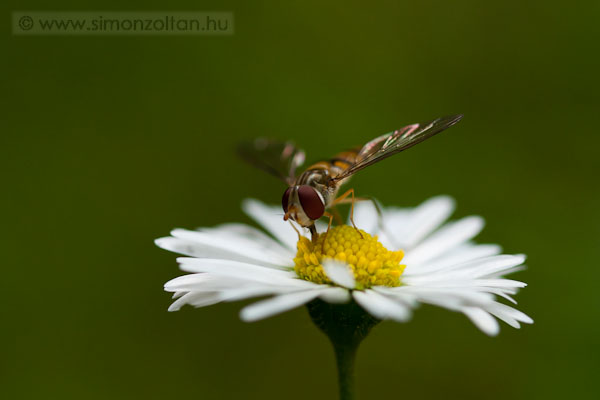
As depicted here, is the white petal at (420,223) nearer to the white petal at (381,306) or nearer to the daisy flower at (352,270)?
the daisy flower at (352,270)

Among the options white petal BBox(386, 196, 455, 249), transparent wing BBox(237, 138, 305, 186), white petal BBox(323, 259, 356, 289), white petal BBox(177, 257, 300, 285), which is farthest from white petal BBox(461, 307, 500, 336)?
transparent wing BBox(237, 138, 305, 186)

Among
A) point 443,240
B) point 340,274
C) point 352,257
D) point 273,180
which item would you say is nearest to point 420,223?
point 443,240

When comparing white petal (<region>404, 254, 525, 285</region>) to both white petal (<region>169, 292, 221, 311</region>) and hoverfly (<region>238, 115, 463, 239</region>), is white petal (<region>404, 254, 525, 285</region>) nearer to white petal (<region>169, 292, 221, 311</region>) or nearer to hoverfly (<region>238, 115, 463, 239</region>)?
hoverfly (<region>238, 115, 463, 239</region>)

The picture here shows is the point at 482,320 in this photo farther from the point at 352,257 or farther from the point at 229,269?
the point at 229,269

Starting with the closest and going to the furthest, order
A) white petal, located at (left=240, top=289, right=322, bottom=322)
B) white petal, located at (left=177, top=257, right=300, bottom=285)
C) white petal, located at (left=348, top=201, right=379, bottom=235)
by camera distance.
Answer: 1. white petal, located at (left=240, top=289, right=322, bottom=322)
2. white petal, located at (left=177, top=257, right=300, bottom=285)
3. white petal, located at (left=348, top=201, right=379, bottom=235)

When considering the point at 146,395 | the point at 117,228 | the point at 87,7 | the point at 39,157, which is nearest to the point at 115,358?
the point at 146,395

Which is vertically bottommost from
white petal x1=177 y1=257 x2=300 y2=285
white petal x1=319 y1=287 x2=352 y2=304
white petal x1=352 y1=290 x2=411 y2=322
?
white petal x1=352 y1=290 x2=411 y2=322

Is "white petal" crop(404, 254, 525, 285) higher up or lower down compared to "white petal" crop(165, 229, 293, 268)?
lower down
